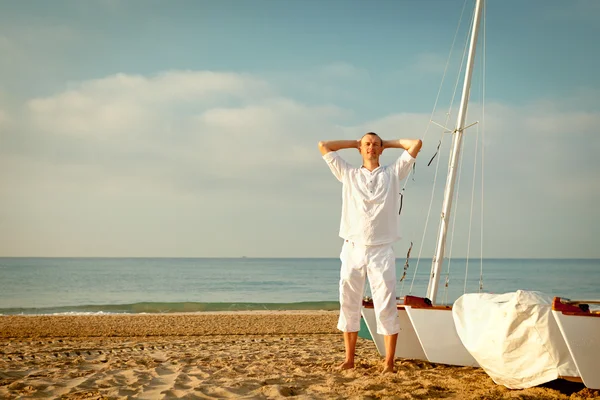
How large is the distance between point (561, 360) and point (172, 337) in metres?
8.33

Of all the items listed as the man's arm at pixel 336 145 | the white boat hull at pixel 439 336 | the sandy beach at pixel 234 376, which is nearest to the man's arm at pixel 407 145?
the man's arm at pixel 336 145

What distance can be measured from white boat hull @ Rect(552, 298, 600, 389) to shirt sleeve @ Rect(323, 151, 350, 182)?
2019mm

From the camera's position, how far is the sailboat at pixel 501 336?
3.99 m

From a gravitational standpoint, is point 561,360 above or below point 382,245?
below

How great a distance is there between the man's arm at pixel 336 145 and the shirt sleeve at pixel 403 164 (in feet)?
1.53

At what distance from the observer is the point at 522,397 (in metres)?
4.21

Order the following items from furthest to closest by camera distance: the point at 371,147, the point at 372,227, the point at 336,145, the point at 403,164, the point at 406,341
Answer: the point at 406,341
the point at 336,145
the point at 371,147
the point at 403,164
the point at 372,227

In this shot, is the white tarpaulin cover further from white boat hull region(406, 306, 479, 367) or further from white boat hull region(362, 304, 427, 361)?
white boat hull region(362, 304, 427, 361)

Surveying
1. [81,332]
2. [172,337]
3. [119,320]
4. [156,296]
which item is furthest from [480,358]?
[156,296]

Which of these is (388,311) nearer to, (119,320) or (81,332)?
(81,332)

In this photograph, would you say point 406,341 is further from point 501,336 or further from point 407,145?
point 407,145

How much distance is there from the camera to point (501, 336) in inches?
174

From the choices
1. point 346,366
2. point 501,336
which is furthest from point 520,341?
point 346,366

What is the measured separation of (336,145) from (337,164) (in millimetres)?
209
